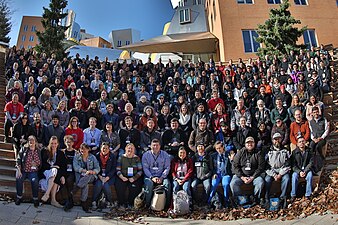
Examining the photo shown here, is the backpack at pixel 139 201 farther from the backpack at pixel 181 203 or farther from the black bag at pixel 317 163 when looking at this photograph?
the black bag at pixel 317 163

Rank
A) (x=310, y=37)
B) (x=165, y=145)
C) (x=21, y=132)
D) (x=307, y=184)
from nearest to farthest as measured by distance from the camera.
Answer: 1. (x=307, y=184)
2. (x=21, y=132)
3. (x=165, y=145)
4. (x=310, y=37)

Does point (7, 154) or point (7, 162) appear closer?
point (7, 162)

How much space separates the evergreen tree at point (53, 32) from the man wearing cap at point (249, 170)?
19869 mm

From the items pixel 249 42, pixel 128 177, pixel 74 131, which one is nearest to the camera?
pixel 128 177

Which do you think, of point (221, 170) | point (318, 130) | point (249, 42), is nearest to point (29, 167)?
point (221, 170)

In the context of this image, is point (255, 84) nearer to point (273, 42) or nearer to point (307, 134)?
point (307, 134)

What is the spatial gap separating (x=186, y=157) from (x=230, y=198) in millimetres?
1367

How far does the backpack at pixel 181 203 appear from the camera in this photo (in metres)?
6.18

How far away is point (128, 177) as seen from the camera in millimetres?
6797

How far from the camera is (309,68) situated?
1217 cm

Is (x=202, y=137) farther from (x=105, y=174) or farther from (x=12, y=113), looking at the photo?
(x=12, y=113)

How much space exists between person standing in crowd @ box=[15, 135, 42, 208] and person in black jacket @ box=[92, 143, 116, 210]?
4.11 feet

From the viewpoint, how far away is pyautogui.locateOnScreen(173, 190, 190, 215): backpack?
6.18 metres

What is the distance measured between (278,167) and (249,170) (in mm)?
676
